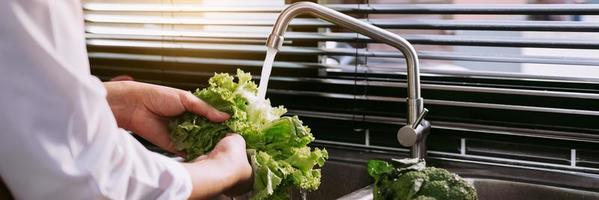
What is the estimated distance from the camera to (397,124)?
1.90 m

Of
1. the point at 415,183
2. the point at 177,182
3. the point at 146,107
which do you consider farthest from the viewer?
the point at 146,107

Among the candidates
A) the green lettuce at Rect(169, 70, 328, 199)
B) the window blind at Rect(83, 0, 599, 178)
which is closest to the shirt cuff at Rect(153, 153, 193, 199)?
the green lettuce at Rect(169, 70, 328, 199)

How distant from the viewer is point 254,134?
140 cm

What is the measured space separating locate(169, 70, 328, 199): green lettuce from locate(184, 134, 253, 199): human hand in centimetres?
5

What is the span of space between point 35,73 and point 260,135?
0.58 metres

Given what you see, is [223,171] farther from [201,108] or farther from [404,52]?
[404,52]

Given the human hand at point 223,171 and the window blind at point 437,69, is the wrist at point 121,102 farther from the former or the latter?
the window blind at point 437,69

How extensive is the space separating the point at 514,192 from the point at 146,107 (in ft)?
2.60

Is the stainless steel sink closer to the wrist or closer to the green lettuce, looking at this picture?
the green lettuce

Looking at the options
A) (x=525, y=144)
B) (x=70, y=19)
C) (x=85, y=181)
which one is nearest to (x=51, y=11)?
(x=70, y=19)

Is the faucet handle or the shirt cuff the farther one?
the faucet handle

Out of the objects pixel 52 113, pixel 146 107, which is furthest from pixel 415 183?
pixel 52 113

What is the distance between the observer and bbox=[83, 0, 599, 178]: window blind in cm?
172

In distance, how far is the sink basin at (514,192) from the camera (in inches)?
62.9
